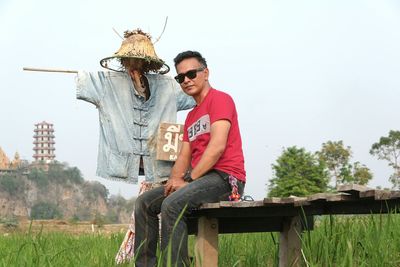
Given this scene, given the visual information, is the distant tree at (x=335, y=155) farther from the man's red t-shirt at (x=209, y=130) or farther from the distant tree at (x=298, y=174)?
the man's red t-shirt at (x=209, y=130)

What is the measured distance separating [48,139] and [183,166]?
108011 mm

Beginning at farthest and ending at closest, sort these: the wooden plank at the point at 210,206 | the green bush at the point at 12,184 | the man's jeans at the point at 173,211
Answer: the green bush at the point at 12,184 < the man's jeans at the point at 173,211 < the wooden plank at the point at 210,206

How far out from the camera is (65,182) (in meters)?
91.4

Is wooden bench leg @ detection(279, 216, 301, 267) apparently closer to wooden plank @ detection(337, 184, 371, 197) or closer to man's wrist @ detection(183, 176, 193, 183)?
man's wrist @ detection(183, 176, 193, 183)

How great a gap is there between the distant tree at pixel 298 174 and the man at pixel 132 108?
71.5 ft

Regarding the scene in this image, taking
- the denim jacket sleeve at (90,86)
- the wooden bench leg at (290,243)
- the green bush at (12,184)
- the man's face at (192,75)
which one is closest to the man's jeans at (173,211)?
the wooden bench leg at (290,243)

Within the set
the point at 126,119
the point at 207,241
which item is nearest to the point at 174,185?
the point at 207,241

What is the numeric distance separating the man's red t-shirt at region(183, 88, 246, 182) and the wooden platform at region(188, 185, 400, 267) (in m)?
0.26

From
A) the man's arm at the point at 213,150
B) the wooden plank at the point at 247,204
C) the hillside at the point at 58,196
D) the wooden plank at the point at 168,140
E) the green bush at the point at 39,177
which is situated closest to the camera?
the wooden plank at the point at 247,204

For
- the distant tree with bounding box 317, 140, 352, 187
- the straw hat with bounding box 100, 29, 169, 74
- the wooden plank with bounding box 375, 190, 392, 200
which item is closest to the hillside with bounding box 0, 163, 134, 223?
the distant tree with bounding box 317, 140, 352, 187

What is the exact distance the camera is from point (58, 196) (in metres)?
88.4

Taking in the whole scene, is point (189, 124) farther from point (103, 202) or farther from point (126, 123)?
point (103, 202)

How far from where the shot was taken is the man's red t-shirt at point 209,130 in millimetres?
3273

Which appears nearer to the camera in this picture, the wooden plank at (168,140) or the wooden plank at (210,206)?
the wooden plank at (210,206)
